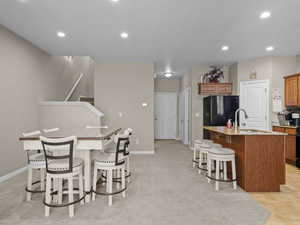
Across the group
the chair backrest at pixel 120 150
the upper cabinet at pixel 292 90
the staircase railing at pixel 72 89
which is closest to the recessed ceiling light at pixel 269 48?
the upper cabinet at pixel 292 90

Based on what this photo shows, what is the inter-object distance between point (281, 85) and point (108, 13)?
191 inches

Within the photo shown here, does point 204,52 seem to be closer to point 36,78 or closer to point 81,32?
point 81,32

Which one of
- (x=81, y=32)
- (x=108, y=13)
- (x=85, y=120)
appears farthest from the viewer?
(x=85, y=120)

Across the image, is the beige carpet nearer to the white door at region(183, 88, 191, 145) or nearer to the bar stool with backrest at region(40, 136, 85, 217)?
the bar stool with backrest at region(40, 136, 85, 217)

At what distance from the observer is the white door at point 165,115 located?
339 inches

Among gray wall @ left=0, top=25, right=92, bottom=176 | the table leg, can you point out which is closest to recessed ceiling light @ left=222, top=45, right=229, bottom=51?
the table leg

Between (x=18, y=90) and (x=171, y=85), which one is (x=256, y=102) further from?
(x=18, y=90)

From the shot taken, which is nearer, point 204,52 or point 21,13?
point 21,13

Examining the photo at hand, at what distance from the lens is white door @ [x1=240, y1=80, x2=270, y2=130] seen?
5.22 metres

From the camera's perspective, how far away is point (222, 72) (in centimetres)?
612

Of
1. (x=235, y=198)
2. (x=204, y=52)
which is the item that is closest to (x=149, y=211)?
Answer: (x=235, y=198)

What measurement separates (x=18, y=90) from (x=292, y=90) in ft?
21.1

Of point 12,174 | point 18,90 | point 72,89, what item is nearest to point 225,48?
point 18,90

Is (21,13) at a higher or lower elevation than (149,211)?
higher
